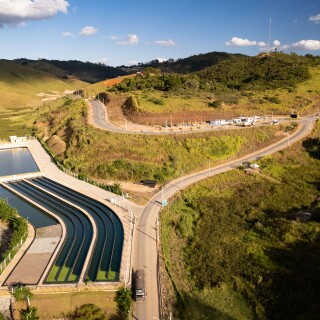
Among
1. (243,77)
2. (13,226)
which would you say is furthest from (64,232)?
(243,77)

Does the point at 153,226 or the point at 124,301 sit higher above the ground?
the point at 153,226

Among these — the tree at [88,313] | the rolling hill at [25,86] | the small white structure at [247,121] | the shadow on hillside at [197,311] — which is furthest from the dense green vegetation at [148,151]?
the rolling hill at [25,86]

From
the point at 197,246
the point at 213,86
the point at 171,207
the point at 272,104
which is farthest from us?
the point at 213,86

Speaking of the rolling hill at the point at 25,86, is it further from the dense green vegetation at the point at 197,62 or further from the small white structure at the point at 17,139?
the small white structure at the point at 17,139

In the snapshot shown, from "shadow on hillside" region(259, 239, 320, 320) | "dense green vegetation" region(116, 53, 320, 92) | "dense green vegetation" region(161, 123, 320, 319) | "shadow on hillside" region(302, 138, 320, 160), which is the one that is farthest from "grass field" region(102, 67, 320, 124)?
"shadow on hillside" region(259, 239, 320, 320)

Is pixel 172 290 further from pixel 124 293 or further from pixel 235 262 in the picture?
pixel 235 262

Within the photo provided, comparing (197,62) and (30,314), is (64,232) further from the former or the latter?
(197,62)

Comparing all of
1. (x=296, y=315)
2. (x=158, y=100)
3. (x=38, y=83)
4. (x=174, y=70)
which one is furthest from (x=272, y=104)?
(x=38, y=83)
